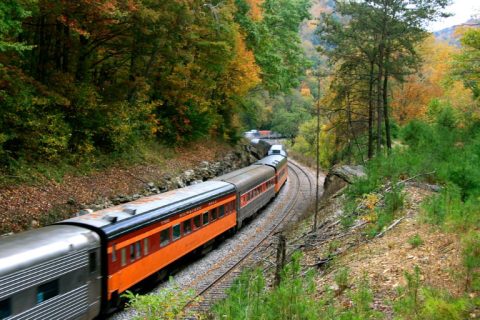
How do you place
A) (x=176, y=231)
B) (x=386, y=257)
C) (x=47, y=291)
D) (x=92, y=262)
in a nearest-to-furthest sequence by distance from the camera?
(x=47, y=291) → (x=92, y=262) → (x=386, y=257) → (x=176, y=231)

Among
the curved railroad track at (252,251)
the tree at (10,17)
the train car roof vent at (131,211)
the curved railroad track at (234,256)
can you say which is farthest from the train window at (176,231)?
the tree at (10,17)

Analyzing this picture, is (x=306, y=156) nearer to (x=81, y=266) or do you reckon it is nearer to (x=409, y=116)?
(x=409, y=116)

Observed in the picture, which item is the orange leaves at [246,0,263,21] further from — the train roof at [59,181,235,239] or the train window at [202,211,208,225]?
the train window at [202,211,208,225]

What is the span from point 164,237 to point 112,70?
1352cm

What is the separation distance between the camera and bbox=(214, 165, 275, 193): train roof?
21141 mm

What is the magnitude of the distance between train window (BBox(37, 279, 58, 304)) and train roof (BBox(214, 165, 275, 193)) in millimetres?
11899

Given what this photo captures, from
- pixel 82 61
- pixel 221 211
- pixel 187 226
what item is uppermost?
pixel 82 61

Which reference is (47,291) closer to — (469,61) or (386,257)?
(386,257)

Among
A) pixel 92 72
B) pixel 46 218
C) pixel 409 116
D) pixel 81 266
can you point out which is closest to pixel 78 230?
pixel 81 266

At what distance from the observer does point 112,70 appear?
24.3 m

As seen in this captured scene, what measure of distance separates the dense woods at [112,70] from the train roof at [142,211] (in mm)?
4721

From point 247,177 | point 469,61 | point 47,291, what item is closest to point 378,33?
point 469,61

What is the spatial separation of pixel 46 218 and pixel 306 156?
148 feet

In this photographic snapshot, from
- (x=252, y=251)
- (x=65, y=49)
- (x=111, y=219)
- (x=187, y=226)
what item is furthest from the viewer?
(x=65, y=49)
